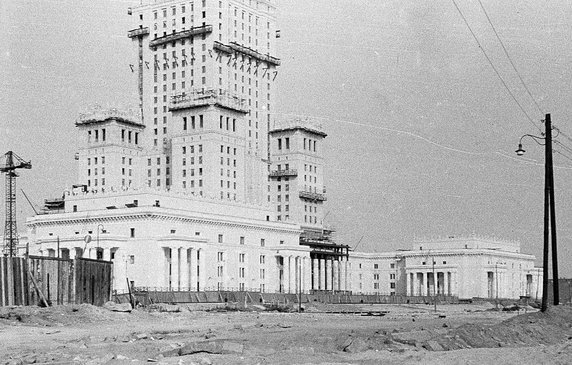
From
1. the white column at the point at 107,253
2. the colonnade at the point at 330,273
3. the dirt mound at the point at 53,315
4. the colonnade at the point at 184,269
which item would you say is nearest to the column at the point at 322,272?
the colonnade at the point at 330,273

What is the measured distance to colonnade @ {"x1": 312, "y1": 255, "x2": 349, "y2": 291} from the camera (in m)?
164

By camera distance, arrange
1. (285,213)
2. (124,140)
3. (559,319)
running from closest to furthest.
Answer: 1. (559,319)
2. (124,140)
3. (285,213)

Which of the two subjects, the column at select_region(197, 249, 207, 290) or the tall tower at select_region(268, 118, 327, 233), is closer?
the column at select_region(197, 249, 207, 290)

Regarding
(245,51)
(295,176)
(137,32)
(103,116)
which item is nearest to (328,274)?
(295,176)

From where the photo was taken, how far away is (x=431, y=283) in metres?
183

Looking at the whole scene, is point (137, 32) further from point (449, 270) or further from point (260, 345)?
point (260, 345)

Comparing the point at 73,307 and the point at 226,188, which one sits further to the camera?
the point at 226,188

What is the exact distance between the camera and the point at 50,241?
12281cm

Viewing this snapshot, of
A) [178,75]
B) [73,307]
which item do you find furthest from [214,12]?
[73,307]

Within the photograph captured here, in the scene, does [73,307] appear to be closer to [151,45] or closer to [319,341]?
[319,341]

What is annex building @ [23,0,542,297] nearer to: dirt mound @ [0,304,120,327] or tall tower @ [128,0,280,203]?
tall tower @ [128,0,280,203]

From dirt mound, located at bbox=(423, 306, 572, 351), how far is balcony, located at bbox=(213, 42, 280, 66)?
11207 centimetres

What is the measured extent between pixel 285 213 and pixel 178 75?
33.5 meters

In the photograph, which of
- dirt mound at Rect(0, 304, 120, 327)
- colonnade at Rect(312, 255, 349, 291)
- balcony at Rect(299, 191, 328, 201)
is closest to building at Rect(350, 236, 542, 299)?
colonnade at Rect(312, 255, 349, 291)
